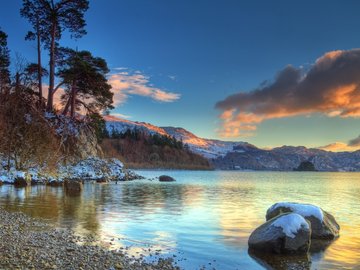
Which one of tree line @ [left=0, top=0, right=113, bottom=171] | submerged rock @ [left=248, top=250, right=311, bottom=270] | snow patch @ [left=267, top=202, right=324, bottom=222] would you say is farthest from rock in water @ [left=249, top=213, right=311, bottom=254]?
tree line @ [left=0, top=0, right=113, bottom=171]

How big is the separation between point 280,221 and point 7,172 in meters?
38.3

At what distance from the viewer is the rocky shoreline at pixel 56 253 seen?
11182 millimetres

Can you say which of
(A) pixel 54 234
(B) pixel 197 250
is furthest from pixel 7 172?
(B) pixel 197 250

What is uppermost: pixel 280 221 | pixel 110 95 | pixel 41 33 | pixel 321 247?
pixel 41 33

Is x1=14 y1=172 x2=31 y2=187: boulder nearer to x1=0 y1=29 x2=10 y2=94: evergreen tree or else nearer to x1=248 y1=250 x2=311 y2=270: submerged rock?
x1=0 y1=29 x2=10 y2=94: evergreen tree

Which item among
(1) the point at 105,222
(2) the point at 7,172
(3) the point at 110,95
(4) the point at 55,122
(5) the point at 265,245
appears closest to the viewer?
(5) the point at 265,245

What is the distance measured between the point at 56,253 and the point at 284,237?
841 centimetres

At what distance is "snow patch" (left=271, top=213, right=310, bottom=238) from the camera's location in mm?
15446

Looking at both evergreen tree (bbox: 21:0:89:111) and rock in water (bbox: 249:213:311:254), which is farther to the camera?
evergreen tree (bbox: 21:0:89:111)

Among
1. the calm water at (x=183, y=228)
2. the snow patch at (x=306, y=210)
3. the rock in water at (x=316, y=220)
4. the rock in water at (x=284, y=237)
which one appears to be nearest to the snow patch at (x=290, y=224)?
the rock in water at (x=284, y=237)

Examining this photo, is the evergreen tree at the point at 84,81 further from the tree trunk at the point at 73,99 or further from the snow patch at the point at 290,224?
the snow patch at the point at 290,224

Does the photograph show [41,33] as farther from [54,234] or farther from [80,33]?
[54,234]

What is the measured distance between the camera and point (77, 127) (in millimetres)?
55438

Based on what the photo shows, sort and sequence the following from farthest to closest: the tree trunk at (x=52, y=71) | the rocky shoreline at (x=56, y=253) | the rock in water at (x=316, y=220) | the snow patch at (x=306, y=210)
→ the tree trunk at (x=52, y=71)
the snow patch at (x=306, y=210)
the rock in water at (x=316, y=220)
the rocky shoreline at (x=56, y=253)
